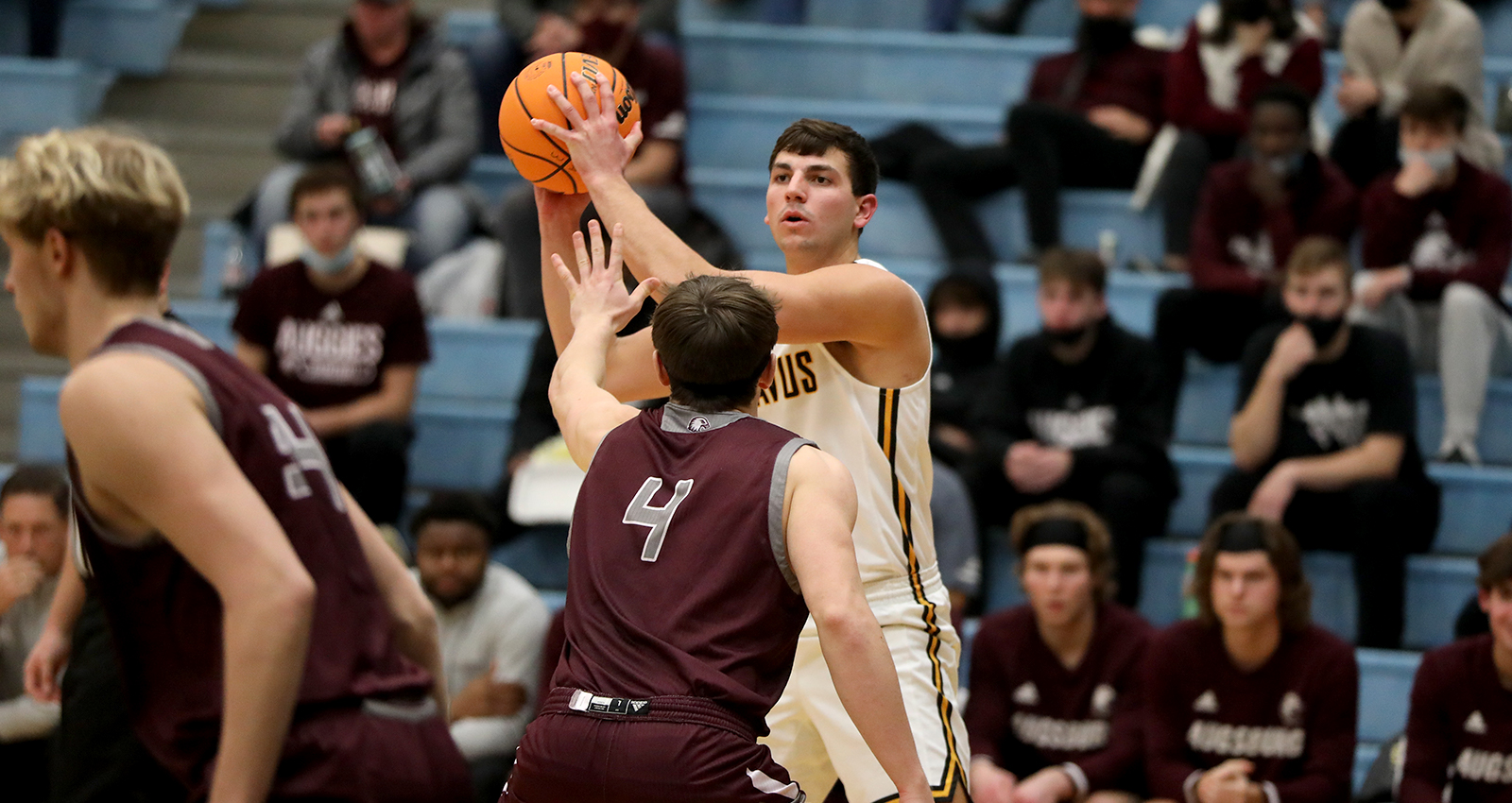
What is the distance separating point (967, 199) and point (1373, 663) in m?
3.30

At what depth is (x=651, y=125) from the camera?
8633mm

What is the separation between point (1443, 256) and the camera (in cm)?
772

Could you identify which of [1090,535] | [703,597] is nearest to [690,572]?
[703,597]

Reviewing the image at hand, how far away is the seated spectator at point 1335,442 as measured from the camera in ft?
22.0

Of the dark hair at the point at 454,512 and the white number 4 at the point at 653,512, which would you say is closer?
the white number 4 at the point at 653,512

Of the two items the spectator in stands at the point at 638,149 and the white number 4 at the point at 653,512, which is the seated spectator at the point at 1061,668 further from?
the white number 4 at the point at 653,512

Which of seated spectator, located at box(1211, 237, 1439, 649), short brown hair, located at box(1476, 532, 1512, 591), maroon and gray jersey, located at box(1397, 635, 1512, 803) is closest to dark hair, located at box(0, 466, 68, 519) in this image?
seated spectator, located at box(1211, 237, 1439, 649)

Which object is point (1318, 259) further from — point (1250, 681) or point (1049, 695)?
point (1049, 695)

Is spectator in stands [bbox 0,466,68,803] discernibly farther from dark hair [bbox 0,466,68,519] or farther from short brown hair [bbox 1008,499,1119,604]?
short brown hair [bbox 1008,499,1119,604]

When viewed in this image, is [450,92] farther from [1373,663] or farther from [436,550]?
[1373,663]

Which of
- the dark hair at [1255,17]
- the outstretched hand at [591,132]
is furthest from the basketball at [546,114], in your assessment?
the dark hair at [1255,17]

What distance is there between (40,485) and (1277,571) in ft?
14.1

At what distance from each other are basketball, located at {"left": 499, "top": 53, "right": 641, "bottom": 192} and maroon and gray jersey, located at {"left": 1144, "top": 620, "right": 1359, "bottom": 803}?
3.24 m

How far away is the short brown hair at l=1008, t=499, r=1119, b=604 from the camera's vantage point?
6.18 m
